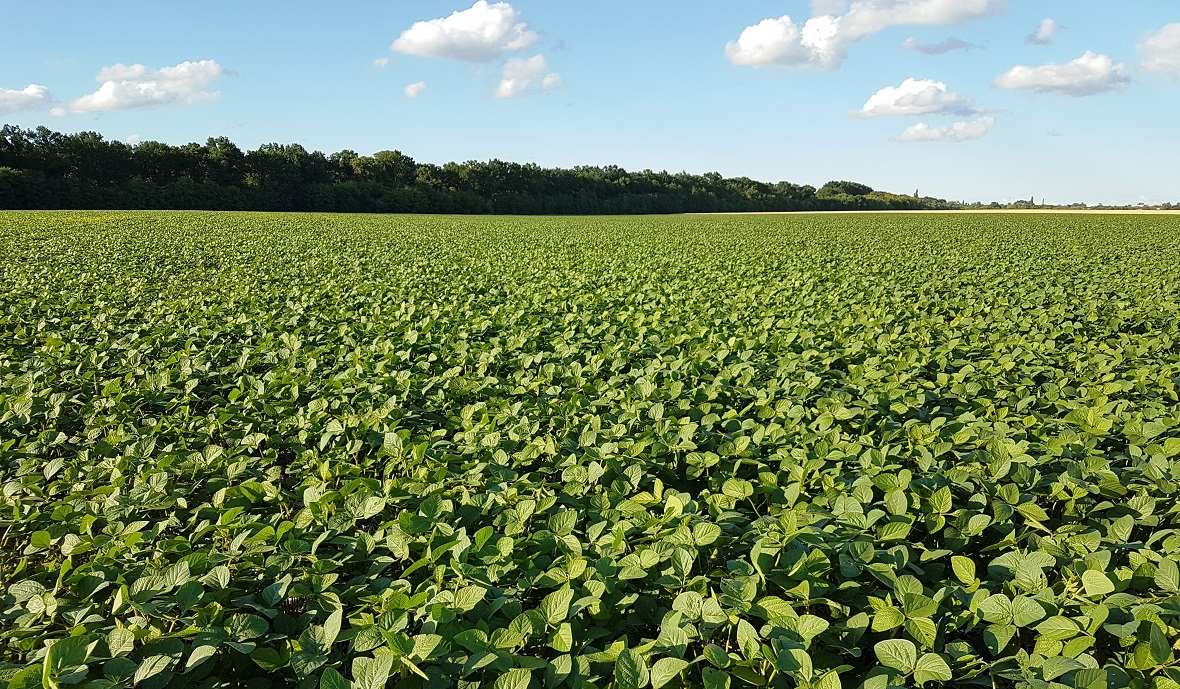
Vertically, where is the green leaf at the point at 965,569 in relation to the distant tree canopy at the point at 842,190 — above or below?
below

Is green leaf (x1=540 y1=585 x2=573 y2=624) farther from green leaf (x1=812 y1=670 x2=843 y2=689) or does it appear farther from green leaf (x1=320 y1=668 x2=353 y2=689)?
green leaf (x1=812 y1=670 x2=843 y2=689)

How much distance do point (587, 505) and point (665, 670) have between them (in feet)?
Answer: 4.55

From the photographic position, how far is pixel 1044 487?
337 centimetres

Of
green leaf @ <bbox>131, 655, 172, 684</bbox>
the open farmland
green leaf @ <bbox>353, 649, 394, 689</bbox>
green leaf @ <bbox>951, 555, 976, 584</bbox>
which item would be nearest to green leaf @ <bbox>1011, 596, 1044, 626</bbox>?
the open farmland

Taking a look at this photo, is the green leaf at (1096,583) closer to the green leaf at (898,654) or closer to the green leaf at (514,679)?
the green leaf at (898,654)

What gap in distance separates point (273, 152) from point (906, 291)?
251 feet

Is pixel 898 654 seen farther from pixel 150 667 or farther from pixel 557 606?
pixel 150 667

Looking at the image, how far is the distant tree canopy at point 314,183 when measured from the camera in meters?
55.4

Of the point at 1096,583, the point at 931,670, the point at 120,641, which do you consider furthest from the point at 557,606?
the point at 1096,583

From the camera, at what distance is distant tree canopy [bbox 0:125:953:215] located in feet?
182

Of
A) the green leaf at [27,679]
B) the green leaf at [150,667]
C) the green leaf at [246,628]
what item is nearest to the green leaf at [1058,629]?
the green leaf at [246,628]

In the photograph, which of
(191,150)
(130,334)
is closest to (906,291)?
(130,334)

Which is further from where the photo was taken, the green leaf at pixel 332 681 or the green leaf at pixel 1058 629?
the green leaf at pixel 1058 629

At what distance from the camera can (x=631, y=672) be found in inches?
75.7
